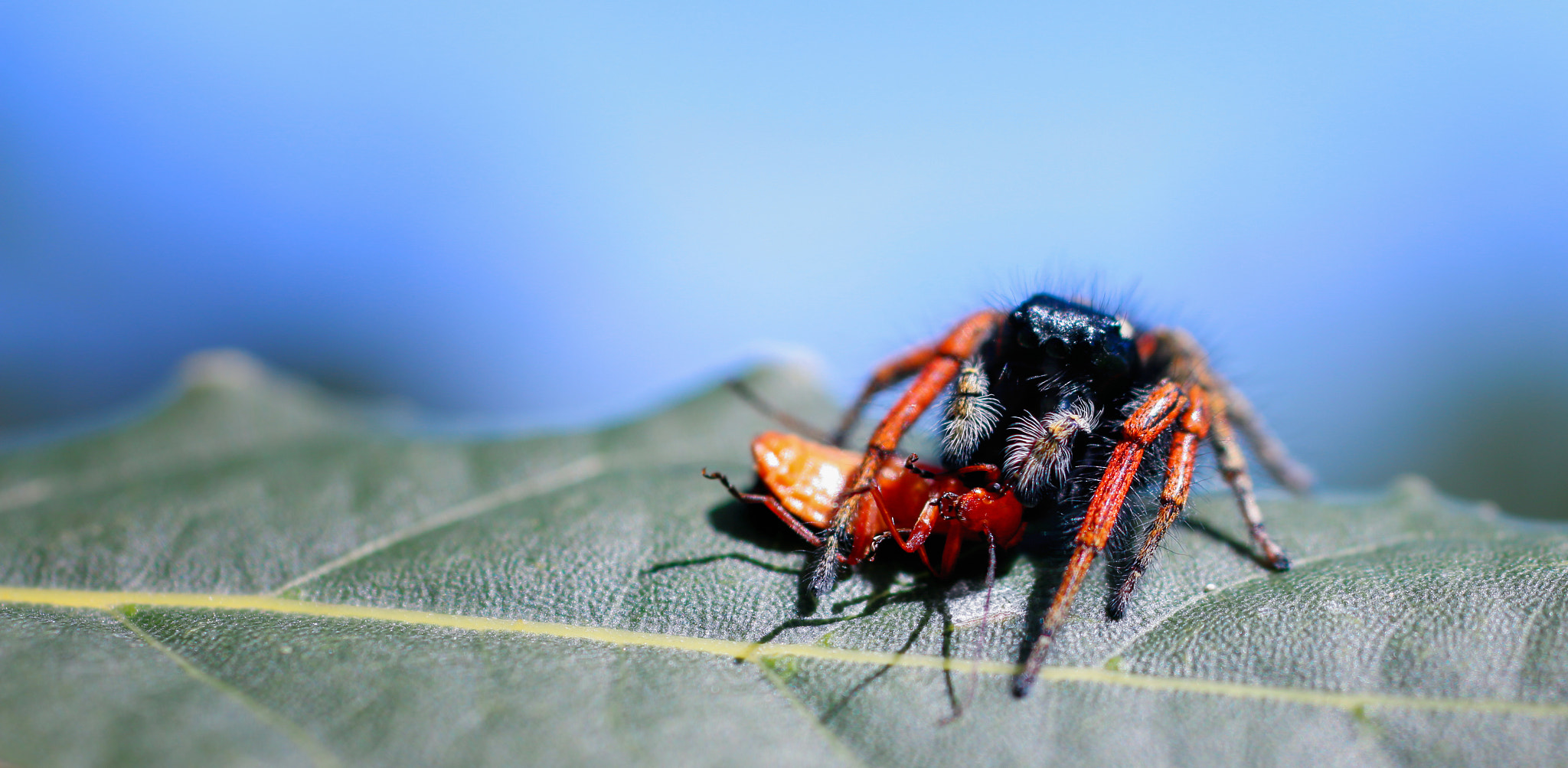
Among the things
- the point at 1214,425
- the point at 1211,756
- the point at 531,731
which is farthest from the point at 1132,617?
the point at 531,731

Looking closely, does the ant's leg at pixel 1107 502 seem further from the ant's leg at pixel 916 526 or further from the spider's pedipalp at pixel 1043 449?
the ant's leg at pixel 916 526

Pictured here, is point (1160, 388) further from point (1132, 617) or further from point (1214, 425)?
point (1132, 617)

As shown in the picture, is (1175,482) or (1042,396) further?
(1042,396)

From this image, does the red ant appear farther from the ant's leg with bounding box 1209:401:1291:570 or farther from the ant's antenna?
the ant's antenna

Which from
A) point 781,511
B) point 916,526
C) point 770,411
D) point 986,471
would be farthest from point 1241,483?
point 770,411

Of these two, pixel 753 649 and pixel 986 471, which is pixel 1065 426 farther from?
pixel 753 649

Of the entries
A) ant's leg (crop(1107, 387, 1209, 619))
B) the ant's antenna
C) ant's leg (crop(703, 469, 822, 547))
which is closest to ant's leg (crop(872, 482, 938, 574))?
ant's leg (crop(703, 469, 822, 547))

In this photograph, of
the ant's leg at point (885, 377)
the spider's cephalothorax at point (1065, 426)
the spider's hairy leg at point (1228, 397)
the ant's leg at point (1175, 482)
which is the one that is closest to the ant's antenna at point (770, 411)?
the ant's leg at point (885, 377)
